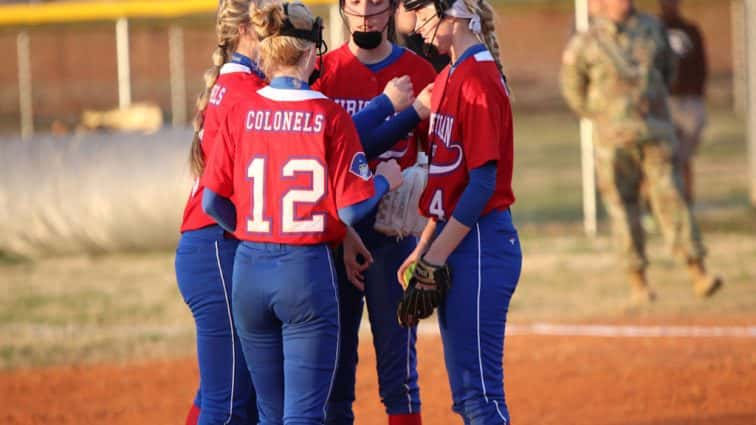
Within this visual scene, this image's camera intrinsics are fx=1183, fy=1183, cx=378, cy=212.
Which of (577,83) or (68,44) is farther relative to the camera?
(68,44)

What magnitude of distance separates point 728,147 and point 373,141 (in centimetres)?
2217

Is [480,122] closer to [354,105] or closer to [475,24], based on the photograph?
[475,24]

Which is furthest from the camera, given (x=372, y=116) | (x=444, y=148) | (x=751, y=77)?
(x=751, y=77)

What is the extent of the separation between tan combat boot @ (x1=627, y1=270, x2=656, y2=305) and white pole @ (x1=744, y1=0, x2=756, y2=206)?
5.28 meters

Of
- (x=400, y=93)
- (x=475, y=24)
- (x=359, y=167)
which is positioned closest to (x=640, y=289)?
(x=400, y=93)

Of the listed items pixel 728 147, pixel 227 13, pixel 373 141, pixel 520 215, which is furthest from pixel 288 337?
pixel 728 147

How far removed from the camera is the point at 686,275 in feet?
36.6

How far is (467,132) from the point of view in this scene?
4359mm

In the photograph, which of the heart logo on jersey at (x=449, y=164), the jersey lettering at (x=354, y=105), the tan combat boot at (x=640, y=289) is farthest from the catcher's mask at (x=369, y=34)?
the tan combat boot at (x=640, y=289)

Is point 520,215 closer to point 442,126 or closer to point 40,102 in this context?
point 442,126

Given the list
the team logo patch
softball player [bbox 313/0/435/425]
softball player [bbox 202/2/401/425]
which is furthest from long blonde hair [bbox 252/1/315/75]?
softball player [bbox 313/0/435/425]

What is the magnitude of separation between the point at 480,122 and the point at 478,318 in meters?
0.73

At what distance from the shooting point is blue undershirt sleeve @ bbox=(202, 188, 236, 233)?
439cm

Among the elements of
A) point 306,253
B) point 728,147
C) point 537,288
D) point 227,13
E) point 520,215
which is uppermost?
point 227,13
